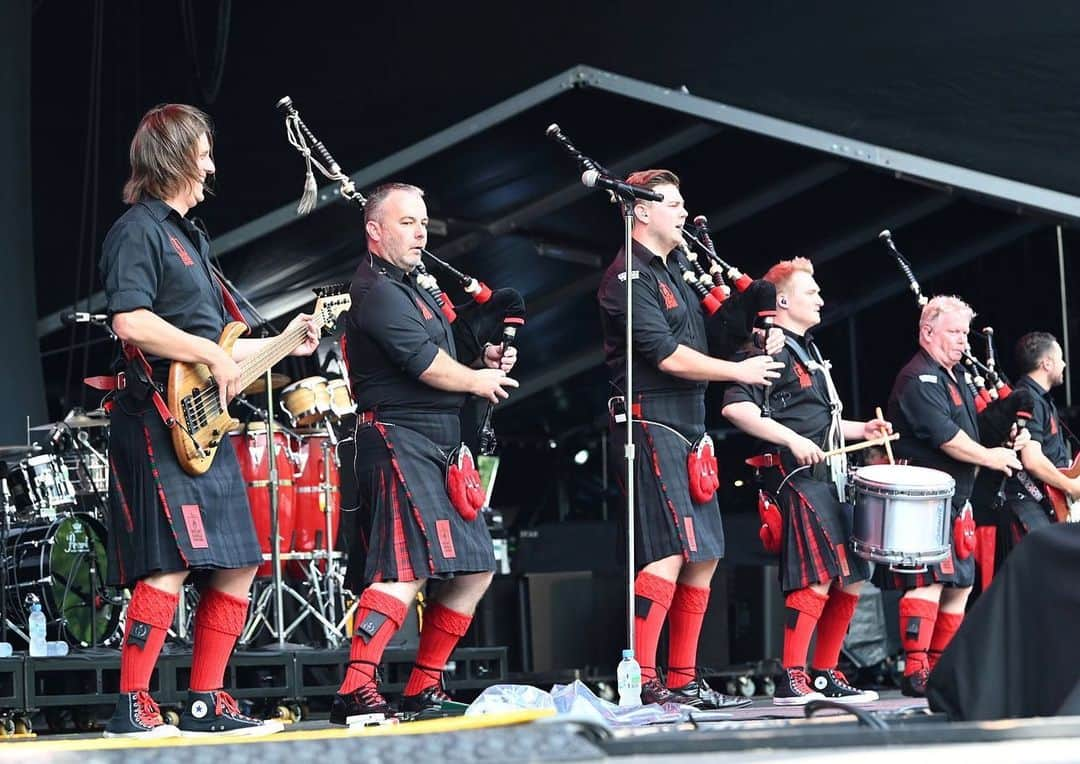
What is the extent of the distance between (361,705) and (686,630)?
4.90 ft

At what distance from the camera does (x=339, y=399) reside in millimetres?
7887

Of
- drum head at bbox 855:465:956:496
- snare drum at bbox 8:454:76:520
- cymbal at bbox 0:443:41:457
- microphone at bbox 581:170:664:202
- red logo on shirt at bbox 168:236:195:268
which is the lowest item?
drum head at bbox 855:465:956:496

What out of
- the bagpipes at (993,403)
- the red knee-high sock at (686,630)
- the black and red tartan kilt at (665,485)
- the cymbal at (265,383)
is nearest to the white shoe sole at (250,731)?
the black and red tartan kilt at (665,485)

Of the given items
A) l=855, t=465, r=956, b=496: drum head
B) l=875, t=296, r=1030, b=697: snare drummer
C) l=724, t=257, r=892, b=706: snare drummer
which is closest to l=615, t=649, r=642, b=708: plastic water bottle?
l=724, t=257, r=892, b=706: snare drummer

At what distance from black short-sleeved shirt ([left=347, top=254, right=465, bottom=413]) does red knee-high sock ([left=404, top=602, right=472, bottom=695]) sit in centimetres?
67

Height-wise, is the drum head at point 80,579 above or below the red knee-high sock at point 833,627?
above

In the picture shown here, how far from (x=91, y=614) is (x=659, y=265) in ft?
9.57

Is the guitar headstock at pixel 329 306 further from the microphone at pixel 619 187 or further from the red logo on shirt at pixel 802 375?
the red logo on shirt at pixel 802 375

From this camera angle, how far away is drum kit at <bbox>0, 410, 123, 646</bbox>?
6672mm

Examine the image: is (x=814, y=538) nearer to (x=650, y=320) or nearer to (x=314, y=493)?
(x=650, y=320)

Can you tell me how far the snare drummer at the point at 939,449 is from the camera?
21.7 ft

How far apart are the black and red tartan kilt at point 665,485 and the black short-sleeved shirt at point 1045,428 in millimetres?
2559

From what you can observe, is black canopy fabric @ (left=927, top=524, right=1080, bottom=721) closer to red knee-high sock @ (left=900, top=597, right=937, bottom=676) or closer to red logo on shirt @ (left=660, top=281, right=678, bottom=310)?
red logo on shirt @ (left=660, top=281, right=678, bottom=310)

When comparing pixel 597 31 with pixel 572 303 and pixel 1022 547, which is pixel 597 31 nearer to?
pixel 572 303
